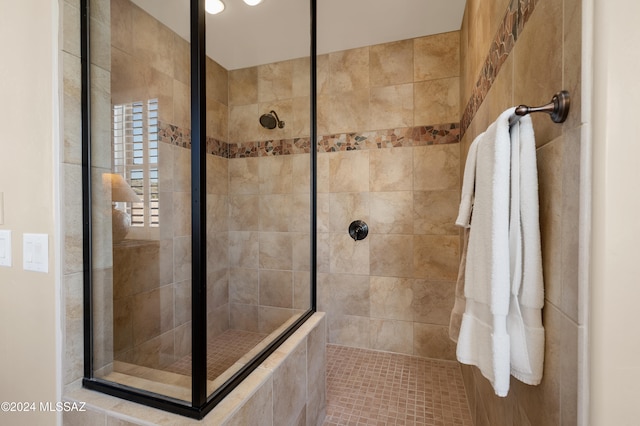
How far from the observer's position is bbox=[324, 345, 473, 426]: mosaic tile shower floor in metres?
1.44

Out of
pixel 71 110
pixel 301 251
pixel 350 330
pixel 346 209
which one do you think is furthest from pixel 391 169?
pixel 71 110

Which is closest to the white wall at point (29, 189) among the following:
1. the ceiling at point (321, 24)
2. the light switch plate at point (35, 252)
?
the light switch plate at point (35, 252)

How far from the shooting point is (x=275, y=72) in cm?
193

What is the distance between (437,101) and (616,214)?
181 cm

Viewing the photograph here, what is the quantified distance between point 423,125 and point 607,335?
6.01 feet

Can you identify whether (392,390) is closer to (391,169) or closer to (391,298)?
(391,298)

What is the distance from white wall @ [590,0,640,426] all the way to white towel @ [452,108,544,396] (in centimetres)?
17

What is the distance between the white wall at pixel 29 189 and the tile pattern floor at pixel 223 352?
1.22 feet

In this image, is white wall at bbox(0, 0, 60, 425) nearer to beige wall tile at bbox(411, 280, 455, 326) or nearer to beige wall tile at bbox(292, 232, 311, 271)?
beige wall tile at bbox(292, 232, 311, 271)

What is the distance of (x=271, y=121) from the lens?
6.53 feet

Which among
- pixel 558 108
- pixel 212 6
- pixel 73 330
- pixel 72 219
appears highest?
pixel 212 6

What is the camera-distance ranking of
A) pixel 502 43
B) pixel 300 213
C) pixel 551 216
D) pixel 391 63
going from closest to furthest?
pixel 551 216, pixel 502 43, pixel 300 213, pixel 391 63

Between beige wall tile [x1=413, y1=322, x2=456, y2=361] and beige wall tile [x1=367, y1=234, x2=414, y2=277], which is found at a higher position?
beige wall tile [x1=367, y1=234, x2=414, y2=277]

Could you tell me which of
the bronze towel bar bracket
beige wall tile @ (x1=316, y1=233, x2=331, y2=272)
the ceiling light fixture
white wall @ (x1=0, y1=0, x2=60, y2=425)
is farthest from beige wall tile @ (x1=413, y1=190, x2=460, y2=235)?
white wall @ (x1=0, y1=0, x2=60, y2=425)
